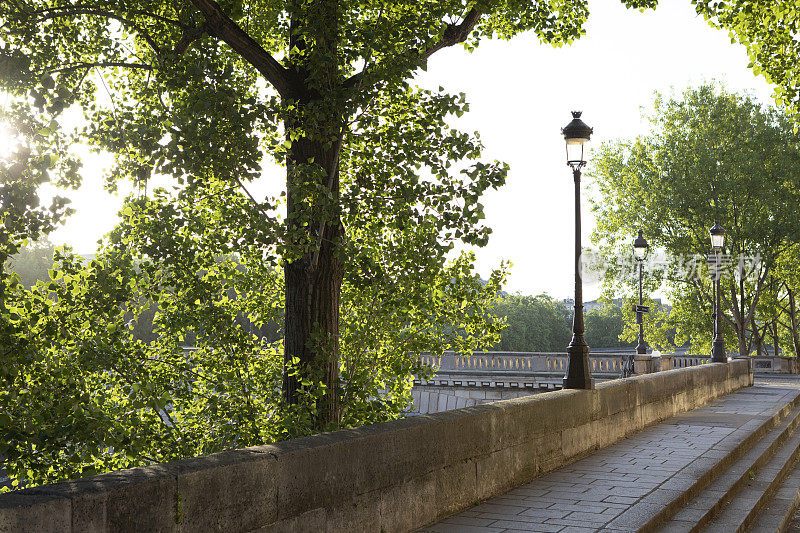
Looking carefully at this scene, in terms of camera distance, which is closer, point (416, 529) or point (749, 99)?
point (416, 529)

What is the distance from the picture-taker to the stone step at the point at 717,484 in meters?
6.30

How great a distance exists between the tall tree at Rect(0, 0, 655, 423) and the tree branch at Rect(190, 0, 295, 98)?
0.01 meters

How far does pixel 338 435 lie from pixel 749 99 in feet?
139

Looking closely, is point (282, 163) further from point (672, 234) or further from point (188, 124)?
point (672, 234)

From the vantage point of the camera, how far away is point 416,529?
5641 millimetres

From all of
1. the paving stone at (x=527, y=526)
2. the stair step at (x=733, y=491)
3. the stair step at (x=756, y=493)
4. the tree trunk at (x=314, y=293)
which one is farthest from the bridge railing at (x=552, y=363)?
the paving stone at (x=527, y=526)

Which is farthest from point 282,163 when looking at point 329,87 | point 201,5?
point 201,5

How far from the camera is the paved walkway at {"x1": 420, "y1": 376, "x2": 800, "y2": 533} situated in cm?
580

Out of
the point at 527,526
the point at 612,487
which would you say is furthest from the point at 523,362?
the point at 527,526

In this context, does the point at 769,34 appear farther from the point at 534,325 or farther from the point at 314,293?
the point at 534,325

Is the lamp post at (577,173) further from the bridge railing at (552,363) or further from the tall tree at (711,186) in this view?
the tall tree at (711,186)

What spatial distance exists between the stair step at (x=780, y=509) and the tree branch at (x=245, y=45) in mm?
5952

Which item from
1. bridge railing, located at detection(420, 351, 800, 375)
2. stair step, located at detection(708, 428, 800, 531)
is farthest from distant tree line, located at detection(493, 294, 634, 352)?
stair step, located at detection(708, 428, 800, 531)

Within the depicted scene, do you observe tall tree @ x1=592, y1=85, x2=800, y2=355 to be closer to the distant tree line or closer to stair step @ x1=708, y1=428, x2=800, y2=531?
stair step @ x1=708, y1=428, x2=800, y2=531
